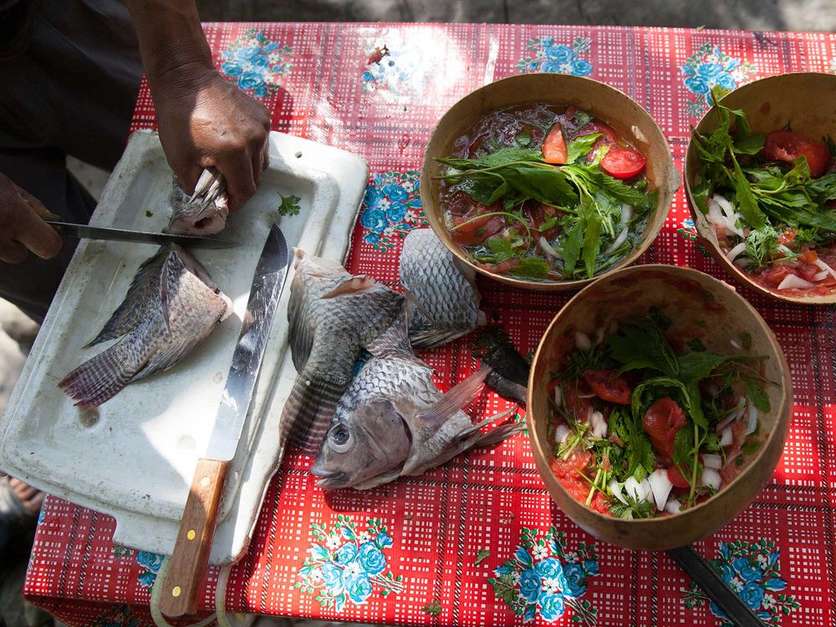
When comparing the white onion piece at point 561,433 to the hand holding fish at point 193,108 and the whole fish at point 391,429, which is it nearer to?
the whole fish at point 391,429

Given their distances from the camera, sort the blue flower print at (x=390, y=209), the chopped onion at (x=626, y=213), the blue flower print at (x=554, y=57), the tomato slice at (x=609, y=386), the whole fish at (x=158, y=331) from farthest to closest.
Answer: the blue flower print at (x=554, y=57)
the blue flower print at (x=390, y=209)
the whole fish at (x=158, y=331)
the chopped onion at (x=626, y=213)
the tomato slice at (x=609, y=386)

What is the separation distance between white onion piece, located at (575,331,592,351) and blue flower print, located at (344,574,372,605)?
76 centimetres

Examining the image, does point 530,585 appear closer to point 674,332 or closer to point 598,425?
point 598,425

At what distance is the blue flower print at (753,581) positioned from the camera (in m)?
1.61

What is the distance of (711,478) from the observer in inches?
59.0

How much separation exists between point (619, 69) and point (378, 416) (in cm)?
129

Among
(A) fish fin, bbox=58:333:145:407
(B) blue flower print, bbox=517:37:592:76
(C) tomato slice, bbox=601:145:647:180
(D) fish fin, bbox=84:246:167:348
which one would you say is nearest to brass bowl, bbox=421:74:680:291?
(C) tomato slice, bbox=601:145:647:180

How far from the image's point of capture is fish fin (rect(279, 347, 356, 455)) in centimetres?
172

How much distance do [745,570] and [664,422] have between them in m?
0.45

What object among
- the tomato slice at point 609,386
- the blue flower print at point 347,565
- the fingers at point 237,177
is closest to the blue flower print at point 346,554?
the blue flower print at point 347,565

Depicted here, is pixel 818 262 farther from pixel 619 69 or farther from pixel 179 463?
pixel 179 463

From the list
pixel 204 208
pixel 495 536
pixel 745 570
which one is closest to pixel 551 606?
pixel 495 536

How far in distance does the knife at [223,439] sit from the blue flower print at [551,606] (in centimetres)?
80

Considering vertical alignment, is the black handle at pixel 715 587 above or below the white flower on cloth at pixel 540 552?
below
